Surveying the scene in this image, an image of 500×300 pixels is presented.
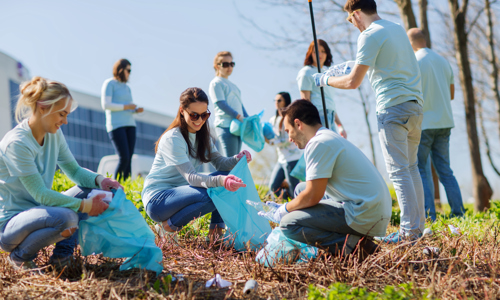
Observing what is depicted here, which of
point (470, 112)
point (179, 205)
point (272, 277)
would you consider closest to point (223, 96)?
point (179, 205)

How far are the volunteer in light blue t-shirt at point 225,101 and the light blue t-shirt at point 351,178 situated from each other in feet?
7.66

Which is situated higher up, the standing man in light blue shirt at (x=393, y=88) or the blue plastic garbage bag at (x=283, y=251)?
the standing man in light blue shirt at (x=393, y=88)

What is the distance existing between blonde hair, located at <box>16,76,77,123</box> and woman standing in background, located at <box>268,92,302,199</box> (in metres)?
3.37

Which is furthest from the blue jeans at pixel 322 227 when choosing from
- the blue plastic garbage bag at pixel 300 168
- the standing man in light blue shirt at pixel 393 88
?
the blue plastic garbage bag at pixel 300 168

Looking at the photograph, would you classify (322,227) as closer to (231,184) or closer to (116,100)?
(231,184)

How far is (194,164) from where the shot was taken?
3623mm

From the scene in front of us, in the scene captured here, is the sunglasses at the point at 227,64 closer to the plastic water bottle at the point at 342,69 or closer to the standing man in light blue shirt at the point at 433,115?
the plastic water bottle at the point at 342,69

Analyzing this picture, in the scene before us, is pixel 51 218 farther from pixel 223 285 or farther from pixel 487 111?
pixel 487 111

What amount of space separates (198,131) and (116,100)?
249 centimetres

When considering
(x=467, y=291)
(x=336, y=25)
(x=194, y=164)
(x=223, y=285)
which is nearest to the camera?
(x=467, y=291)

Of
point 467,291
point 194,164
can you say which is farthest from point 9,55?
point 467,291

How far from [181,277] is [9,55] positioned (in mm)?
30245

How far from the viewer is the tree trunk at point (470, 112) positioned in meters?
7.85

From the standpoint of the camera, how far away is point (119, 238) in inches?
102
